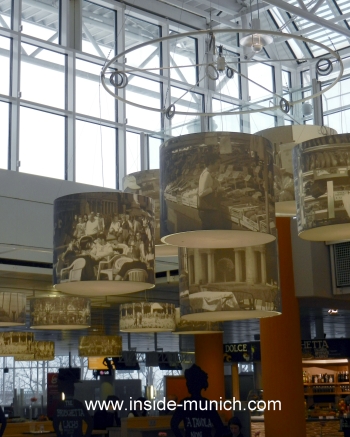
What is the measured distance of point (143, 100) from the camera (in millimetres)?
21656

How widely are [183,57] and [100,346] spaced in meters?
9.42

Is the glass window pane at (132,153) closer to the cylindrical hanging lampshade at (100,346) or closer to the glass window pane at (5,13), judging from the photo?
the glass window pane at (5,13)

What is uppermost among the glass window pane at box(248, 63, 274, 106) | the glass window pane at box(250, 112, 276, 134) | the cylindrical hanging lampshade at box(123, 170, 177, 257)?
the glass window pane at box(248, 63, 274, 106)

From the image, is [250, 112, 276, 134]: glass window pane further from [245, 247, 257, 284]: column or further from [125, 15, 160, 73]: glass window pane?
[125, 15, 160, 73]: glass window pane

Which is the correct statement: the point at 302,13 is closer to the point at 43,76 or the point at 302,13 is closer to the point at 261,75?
the point at 43,76

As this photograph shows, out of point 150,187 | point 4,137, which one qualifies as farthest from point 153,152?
point 4,137

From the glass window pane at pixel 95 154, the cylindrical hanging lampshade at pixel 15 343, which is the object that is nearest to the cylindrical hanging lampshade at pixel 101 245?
the cylindrical hanging lampshade at pixel 15 343

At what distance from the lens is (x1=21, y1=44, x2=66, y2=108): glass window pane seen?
19.1 meters

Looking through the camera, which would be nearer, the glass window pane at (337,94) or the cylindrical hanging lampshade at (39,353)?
the cylindrical hanging lampshade at (39,353)

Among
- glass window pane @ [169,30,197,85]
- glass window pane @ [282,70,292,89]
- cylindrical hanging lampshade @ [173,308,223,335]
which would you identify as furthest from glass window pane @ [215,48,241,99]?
cylindrical hanging lampshade @ [173,308,223,335]

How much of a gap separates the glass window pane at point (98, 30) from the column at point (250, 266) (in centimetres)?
1623

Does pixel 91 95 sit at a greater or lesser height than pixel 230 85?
lesser

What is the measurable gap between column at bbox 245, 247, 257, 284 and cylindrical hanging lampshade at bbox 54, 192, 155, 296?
2.55 feet

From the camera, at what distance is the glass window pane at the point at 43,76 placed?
62.7ft
